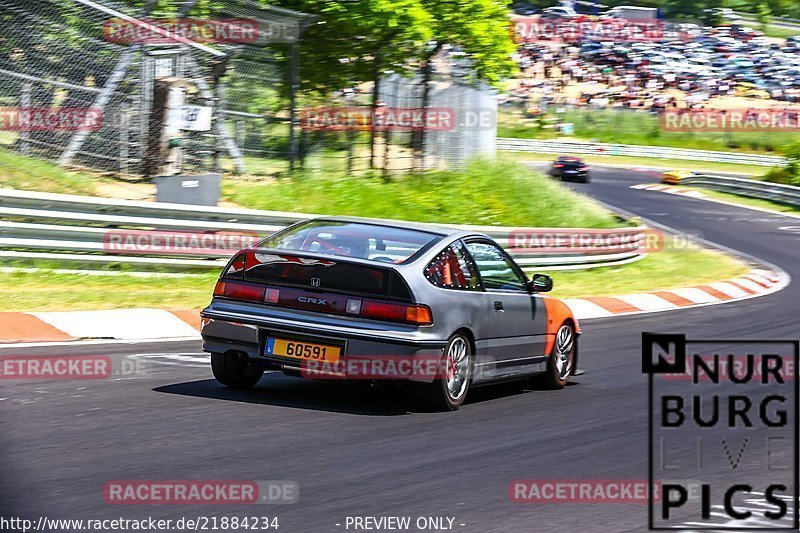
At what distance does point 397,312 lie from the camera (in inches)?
289

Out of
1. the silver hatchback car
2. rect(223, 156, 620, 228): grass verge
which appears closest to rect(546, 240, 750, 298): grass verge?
rect(223, 156, 620, 228): grass verge

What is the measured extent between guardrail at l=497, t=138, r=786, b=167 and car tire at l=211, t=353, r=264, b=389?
46.8 m

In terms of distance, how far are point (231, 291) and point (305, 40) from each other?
40.0ft

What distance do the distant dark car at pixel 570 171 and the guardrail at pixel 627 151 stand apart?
11.6m

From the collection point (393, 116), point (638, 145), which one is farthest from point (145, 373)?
point (638, 145)

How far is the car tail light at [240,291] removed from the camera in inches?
298

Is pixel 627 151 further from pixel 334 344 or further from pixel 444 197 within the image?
pixel 334 344

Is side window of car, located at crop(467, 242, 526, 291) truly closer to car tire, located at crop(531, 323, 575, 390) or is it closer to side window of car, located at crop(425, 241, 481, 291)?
side window of car, located at crop(425, 241, 481, 291)

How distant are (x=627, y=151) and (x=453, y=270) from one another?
50.2 meters

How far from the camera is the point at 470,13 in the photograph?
2045 centimetres

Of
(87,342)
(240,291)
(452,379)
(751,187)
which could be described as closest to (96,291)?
(87,342)

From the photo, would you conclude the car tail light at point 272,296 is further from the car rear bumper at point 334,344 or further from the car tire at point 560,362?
the car tire at point 560,362

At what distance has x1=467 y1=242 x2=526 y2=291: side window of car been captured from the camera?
27.4 ft

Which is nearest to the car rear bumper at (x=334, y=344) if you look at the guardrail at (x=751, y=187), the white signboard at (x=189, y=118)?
the white signboard at (x=189, y=118)
